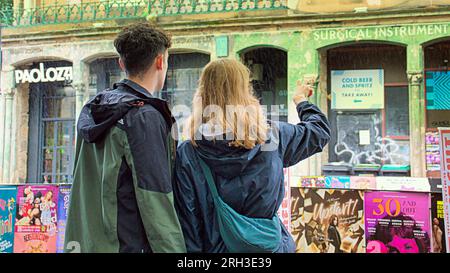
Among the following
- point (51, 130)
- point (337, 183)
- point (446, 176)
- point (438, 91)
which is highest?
point (438, 91)

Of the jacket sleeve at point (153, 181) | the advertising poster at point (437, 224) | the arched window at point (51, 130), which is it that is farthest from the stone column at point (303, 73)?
the jacket sleeve at point (153, 181)

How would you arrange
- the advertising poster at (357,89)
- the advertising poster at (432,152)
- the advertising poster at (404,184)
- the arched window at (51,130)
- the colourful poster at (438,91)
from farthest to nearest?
the arched window at (51,130) < the advertising poster at (357,89) < the colourful poster at (438,91) < the advertising poster at (432,152) < the advertising poster at (404,184)

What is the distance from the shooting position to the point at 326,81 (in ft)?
31.7

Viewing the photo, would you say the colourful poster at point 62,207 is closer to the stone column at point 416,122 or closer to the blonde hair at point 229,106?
the blonde hair at point 229,106

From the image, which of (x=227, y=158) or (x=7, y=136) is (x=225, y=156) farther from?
(x=7, y=136)

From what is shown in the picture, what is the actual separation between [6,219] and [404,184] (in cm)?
338

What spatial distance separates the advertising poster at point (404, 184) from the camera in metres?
3.47

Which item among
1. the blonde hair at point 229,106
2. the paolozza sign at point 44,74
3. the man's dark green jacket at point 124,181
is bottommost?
the man's dark green jacket at point 124,181

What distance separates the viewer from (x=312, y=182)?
387 cm

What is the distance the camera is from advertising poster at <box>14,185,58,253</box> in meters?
4.09

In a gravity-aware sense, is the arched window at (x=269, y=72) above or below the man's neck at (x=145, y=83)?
above

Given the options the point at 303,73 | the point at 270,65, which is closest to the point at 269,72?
the point at 270,65

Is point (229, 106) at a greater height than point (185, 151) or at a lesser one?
greater
